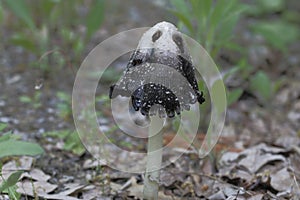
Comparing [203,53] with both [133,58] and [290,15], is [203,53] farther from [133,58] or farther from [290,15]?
[290,15]

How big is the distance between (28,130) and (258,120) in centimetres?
183

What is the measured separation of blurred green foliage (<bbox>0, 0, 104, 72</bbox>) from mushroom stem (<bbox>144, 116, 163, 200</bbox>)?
4.59 ft

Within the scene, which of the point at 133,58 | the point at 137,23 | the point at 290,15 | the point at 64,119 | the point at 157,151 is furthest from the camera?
the point at 290,15

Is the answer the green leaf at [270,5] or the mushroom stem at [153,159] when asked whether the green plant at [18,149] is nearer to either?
the mushroom stem at [153,159]

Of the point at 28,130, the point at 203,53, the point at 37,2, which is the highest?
the point at 37,2

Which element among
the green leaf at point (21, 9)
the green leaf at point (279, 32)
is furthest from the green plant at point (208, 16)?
the green leaf at point (279, 32)

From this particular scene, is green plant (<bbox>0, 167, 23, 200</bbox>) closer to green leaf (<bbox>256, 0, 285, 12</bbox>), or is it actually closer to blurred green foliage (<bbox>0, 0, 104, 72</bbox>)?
blurred green foliage (<bbox>0, 0, 104, 72</bbox>)

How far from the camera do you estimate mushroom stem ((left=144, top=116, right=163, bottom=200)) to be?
7.39 ft

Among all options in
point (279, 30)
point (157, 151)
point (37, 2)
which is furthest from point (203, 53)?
point (279, 30)

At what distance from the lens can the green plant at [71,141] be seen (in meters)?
2.89

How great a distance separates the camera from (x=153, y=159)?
2.30 meters

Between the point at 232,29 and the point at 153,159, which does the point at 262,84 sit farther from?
the point at 153,159

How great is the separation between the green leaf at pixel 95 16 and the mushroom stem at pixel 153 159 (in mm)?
1752

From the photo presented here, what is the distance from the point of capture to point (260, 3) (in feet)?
21.4
